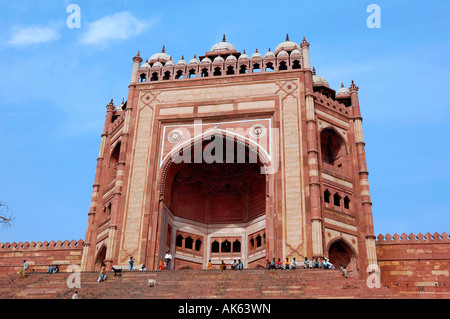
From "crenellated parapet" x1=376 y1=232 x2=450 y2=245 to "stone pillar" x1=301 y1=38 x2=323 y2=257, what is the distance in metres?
4.42

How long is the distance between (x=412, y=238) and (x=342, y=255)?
11.9 ft

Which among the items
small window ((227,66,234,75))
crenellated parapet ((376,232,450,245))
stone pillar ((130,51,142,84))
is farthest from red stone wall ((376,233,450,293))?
stone pillar ((130,51,142,84))

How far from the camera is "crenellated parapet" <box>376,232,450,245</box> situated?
2516 centimetres

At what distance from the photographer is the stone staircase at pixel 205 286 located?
16.3 meters

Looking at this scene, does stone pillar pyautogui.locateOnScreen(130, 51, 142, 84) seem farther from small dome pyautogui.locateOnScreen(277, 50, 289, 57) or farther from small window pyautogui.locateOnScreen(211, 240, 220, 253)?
small window pyautogui.locateOnScreen(211, 240, 220, 253)

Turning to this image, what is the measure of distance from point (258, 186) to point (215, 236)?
3.51 m

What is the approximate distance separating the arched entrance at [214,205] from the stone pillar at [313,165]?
253 cm

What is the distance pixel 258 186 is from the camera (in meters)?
28.3

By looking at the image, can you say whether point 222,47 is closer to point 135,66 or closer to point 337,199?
point 135,66


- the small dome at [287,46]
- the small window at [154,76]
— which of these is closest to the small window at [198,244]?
the small window at [154,76]

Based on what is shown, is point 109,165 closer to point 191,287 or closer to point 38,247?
point 38,247

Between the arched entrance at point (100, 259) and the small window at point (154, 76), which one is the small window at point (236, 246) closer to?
the arched entrance at point (100, 259)
